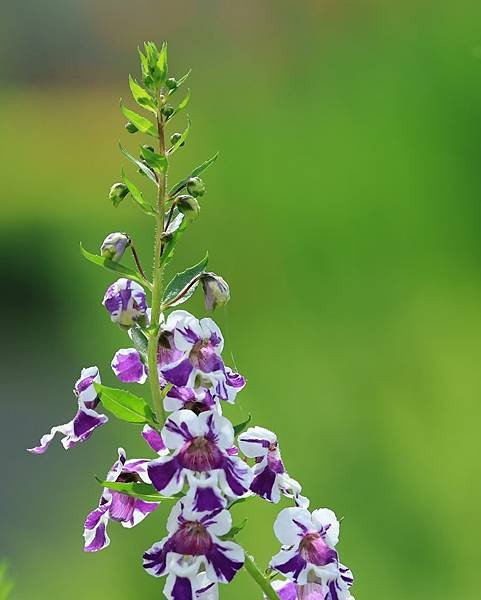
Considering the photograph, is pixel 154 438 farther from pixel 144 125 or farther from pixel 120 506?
pixel 144 125

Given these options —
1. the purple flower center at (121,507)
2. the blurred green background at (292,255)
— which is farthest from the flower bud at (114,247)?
the blurred green background at (292,255)

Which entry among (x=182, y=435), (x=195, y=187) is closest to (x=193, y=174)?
(x=195, y=187)

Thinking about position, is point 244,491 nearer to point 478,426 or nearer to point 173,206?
point 173,206

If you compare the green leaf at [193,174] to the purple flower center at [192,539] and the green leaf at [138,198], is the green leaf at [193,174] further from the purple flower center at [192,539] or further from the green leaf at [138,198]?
the purple flower center at [192,539]

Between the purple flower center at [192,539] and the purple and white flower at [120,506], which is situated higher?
the purple flower center at [192,539]

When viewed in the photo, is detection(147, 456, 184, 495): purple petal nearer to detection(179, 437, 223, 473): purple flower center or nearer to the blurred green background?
detection(179, 437, 223, 473): purple flower center

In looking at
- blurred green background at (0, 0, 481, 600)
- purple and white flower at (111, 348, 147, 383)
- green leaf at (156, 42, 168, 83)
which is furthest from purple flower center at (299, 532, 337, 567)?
blurred green background at (0, 0, 481, 600)

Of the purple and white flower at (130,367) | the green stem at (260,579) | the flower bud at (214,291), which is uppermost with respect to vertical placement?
the flower bud at (214,291)
